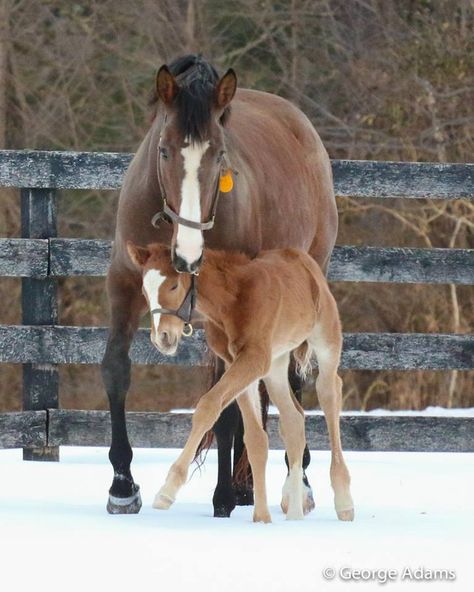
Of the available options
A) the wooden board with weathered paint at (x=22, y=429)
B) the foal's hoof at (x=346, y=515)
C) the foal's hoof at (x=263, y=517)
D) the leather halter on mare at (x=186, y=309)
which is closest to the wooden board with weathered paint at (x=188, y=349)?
the wooden board with weathered paint at (x=22, y=429)

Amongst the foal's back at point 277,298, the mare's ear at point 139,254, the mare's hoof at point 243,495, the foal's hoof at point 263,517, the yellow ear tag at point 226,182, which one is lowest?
the mare's hoof at point 243,495

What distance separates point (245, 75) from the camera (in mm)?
14836

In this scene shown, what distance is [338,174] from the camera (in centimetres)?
833

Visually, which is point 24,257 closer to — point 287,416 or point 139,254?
point 287,416

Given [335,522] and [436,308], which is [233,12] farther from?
[335,522]

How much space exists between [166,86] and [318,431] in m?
3.24

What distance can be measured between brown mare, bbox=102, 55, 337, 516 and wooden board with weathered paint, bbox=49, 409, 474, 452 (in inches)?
53.6

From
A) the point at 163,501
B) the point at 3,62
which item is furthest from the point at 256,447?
the point at 3,62

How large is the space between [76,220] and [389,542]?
9973 millimetres

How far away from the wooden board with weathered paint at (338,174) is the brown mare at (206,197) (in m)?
1.00

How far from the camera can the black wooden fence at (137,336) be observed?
8086 millimetres

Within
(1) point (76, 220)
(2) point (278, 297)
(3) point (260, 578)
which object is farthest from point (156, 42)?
(3) point (260, 578)

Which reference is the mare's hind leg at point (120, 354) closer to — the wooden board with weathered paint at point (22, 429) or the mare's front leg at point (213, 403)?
the mare's front leg at point (213, 403)

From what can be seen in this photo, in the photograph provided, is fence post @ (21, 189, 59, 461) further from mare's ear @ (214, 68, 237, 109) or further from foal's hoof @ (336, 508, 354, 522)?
foal's hoof @ (336, 508, 354, 522)
